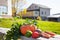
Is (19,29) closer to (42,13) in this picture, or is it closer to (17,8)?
(17,8)

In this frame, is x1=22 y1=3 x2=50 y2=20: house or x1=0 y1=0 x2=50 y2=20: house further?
x1=22 y1=3 x2=50 y2=20: house

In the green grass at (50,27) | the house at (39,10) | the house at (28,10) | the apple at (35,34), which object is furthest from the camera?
the house at (39,10)

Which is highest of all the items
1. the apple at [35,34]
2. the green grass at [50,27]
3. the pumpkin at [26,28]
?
the pumpkin at [26,28]

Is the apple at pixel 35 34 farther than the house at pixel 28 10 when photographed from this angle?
No

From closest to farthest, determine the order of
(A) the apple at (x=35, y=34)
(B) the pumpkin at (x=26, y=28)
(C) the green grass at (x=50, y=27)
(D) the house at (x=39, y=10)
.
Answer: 1. (A) the apple at (x=35, y=34)
2. (B) the pumpkin at (x=26, y=28)
3. (C) the green grass at (x=50, y=27)
4. (D) the house at (x=39, y=10)

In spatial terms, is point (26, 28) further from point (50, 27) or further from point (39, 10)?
point (39, 10)

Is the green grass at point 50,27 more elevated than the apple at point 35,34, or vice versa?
the apple at point 35,34

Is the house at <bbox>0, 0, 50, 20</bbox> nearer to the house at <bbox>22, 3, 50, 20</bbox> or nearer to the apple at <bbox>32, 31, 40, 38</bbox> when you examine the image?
the house at <bbox>22, 3, 50, 20</bbox>

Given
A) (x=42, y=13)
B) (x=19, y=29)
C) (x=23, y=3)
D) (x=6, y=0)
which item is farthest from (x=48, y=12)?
(x=19, y=29)

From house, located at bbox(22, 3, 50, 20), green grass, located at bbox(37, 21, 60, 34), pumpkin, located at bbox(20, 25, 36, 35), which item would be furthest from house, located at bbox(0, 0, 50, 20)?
pumpkin, located at bbox(20, 25, 36, 35)

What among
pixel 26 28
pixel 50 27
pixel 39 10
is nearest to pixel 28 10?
pixel 39 10

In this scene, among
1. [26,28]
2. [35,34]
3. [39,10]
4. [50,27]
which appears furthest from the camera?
[39,10]

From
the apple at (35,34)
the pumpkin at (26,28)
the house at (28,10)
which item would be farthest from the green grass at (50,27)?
the house at (28,10)

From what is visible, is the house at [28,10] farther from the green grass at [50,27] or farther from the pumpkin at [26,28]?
the pumpkin at [26,28]
